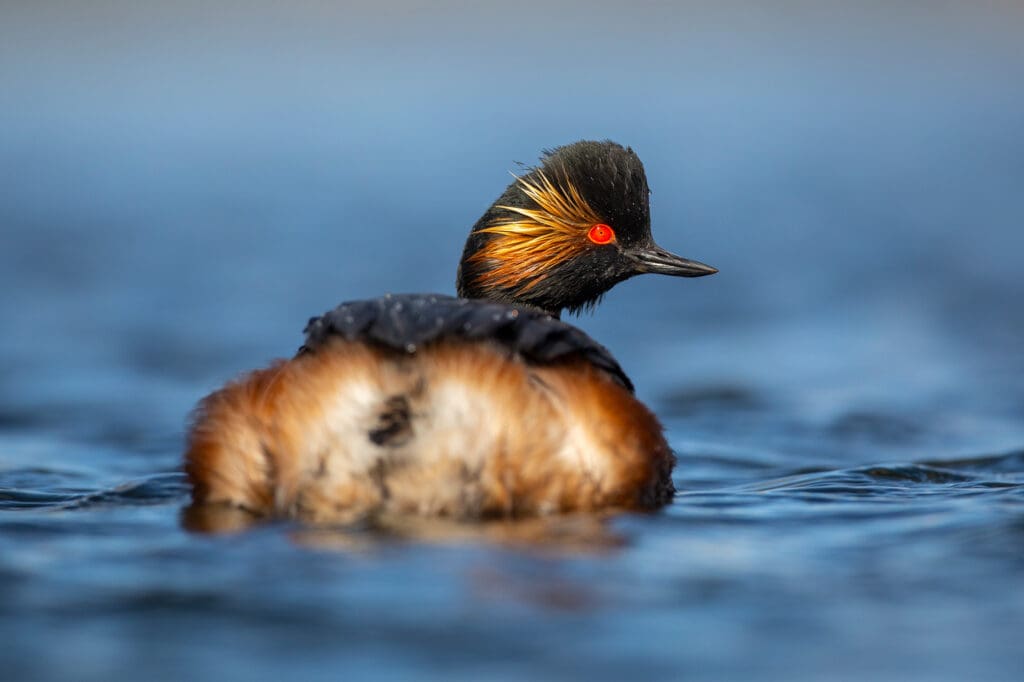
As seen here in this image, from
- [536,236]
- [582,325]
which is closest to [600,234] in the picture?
[536,236]

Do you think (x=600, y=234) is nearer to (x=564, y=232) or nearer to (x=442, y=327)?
(x=564, y=232)

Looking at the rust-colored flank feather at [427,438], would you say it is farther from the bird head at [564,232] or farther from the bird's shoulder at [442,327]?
the bird head at [564,232]

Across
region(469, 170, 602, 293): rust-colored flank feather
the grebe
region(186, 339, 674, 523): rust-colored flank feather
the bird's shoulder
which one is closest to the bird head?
region(469, 170, 602, 293): rust-colored flank feather

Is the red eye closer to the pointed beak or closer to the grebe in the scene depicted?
the pointed beak

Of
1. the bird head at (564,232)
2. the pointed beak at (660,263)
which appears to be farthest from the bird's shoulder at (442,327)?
the pointed beak at (660,263)

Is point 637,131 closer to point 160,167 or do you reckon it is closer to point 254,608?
point 160,167
